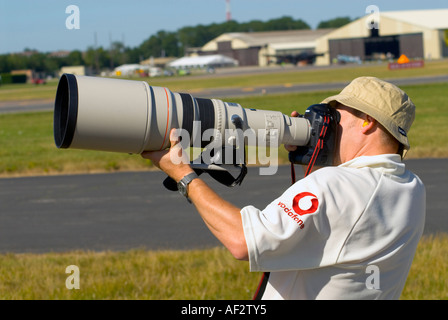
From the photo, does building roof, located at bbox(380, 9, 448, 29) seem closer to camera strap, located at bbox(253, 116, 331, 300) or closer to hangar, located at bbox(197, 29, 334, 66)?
hangar, located at bbox(197, 29, 334, 66)

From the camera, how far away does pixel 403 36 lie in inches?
3565

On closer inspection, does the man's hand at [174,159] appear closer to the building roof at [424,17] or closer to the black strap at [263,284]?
the black strap at [263,284]

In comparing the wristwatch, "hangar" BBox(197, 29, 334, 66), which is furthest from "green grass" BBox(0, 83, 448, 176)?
"hangar" BBox(197, 29, 334, 66)

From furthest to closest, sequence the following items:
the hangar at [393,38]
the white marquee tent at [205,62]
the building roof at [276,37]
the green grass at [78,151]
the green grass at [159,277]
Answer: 1. the building roof at [276,37]
2. the white marquee tent at [205,62]
3. the hangar at [393,38]
4. the green grass at [78,151]
5. the green grass at [159,277]

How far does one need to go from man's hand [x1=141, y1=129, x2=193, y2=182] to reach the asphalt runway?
16.8 ft

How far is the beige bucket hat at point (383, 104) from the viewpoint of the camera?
219 cm

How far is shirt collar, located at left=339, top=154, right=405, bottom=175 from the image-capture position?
2168 mm

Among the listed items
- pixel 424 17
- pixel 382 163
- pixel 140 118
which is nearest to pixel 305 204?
pixel 382 163

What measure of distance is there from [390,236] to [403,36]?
306ft

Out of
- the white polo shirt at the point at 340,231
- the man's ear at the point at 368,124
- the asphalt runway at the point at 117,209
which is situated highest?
the man's ear at the point at 368,124

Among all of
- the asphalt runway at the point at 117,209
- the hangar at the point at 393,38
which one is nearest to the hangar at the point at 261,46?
the hangar at the point at 393,38

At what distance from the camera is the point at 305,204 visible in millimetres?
2000

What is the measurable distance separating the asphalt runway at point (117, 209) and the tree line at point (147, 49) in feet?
230
